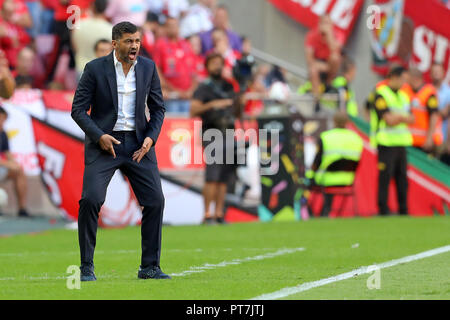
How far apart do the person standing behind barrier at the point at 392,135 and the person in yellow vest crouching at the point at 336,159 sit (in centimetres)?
50

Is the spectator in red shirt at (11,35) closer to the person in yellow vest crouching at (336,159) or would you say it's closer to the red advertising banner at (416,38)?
the person in yellow vest crouching at (336,159)

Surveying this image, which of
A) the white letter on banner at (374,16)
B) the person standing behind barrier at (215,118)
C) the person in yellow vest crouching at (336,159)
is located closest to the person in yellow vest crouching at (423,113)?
the person in yellow vest crouching at (336,159)

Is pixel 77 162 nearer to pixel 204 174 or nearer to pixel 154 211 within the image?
pixel 204 174

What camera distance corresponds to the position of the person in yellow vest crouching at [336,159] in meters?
18.5

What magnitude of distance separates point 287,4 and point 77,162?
9.34m

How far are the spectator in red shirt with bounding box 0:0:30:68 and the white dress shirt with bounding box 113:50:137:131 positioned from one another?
342 inches

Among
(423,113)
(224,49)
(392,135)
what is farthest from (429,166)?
(224,49)

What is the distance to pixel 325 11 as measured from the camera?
2441 cm

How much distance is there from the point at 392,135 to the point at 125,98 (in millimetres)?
10613

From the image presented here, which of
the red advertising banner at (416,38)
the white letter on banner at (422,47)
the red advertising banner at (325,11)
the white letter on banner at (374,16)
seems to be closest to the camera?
the white letter on banner at (374,16)

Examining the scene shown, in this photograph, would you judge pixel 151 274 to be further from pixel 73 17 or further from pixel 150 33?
pixel 150 33

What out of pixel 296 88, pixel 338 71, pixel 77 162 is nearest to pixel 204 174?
pixel 77 162

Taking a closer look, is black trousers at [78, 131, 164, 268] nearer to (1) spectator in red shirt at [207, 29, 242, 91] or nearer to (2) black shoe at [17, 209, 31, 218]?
(2) black shoe at [17, 209, 31, 218]

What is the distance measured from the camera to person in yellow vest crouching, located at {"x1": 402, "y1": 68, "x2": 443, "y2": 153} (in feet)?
65.8
